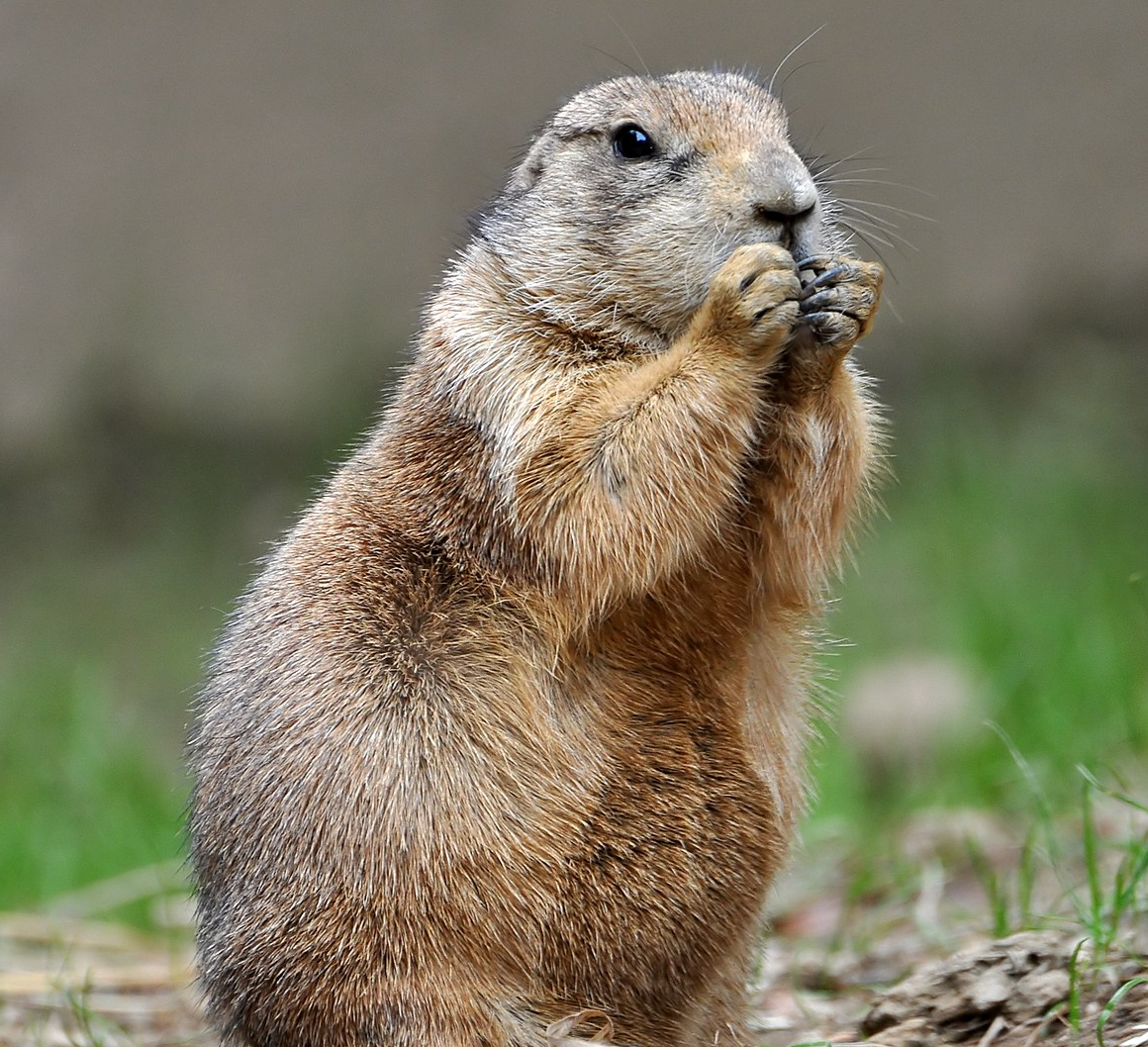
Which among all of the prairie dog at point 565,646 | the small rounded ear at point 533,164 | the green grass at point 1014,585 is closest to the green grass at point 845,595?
the green grass at point 1014,585

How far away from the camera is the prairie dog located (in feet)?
11.1

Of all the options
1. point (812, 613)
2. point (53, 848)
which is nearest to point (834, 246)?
point (812, 613)

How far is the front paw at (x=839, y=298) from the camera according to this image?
3678 millimetres

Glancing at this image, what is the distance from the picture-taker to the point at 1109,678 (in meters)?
6.69

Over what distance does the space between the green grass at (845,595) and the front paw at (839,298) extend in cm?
166

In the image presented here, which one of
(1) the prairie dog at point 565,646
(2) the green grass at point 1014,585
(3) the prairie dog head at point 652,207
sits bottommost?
(2) the green grass at point 1014,585

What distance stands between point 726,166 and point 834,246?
560 millimetres

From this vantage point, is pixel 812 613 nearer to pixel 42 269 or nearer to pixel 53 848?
pixel 53 848

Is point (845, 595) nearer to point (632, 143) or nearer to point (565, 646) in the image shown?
point (632, 143)

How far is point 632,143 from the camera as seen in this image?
401 centimetres

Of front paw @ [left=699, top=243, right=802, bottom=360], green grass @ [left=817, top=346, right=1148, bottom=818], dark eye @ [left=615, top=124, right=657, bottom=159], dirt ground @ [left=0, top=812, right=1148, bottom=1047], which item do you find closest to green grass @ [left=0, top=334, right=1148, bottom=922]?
green grass @ [left=817, top=346, right=1148, bottom=818]

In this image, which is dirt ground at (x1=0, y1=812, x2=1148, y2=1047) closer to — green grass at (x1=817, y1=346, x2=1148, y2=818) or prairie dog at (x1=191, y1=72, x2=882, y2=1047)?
prairie dog at (x1=191, y1=72, x2=882, y2=1047)

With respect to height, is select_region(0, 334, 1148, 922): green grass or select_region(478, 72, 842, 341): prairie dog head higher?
select_region(478, 72, 842, 341): prairie dog head

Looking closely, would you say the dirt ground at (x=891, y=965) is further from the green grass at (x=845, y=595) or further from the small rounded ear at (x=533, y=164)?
the small rounded ear at (x=533, y=164)
